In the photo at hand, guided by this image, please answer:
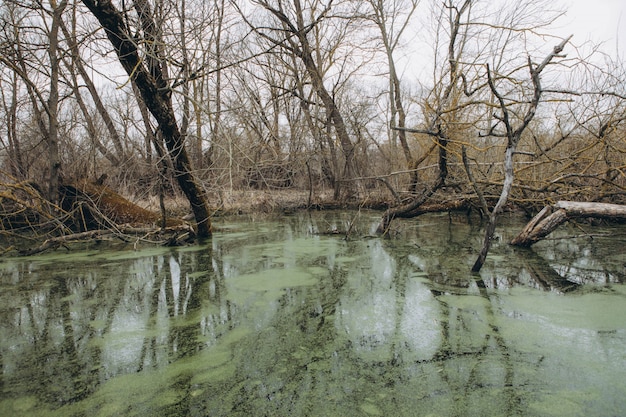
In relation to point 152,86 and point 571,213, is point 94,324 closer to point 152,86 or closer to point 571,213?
point 152,86

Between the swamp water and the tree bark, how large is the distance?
1.22 meters

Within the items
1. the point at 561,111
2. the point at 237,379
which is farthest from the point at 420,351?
the point at 561,111

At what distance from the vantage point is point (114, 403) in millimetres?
1800

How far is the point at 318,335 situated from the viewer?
252 centimetres

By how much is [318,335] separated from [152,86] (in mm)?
3488

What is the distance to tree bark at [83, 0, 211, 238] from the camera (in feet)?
12.2

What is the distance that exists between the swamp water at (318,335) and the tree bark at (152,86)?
1219mm

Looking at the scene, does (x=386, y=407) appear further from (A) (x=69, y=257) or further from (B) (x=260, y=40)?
(B) (x=260, y=40)

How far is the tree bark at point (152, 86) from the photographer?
3721 millimetres

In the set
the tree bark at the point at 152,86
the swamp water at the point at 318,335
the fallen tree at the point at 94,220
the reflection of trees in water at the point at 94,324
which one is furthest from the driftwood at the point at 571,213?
the fallen tree at the point at 94,220

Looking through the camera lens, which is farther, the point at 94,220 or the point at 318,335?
the point at 94,220

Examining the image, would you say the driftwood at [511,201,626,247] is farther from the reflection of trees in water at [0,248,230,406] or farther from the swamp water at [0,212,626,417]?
the reflection of trees in water at [0,248,230,406]

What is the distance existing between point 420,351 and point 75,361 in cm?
202

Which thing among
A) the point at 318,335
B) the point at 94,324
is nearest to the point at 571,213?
the point at 318,335
